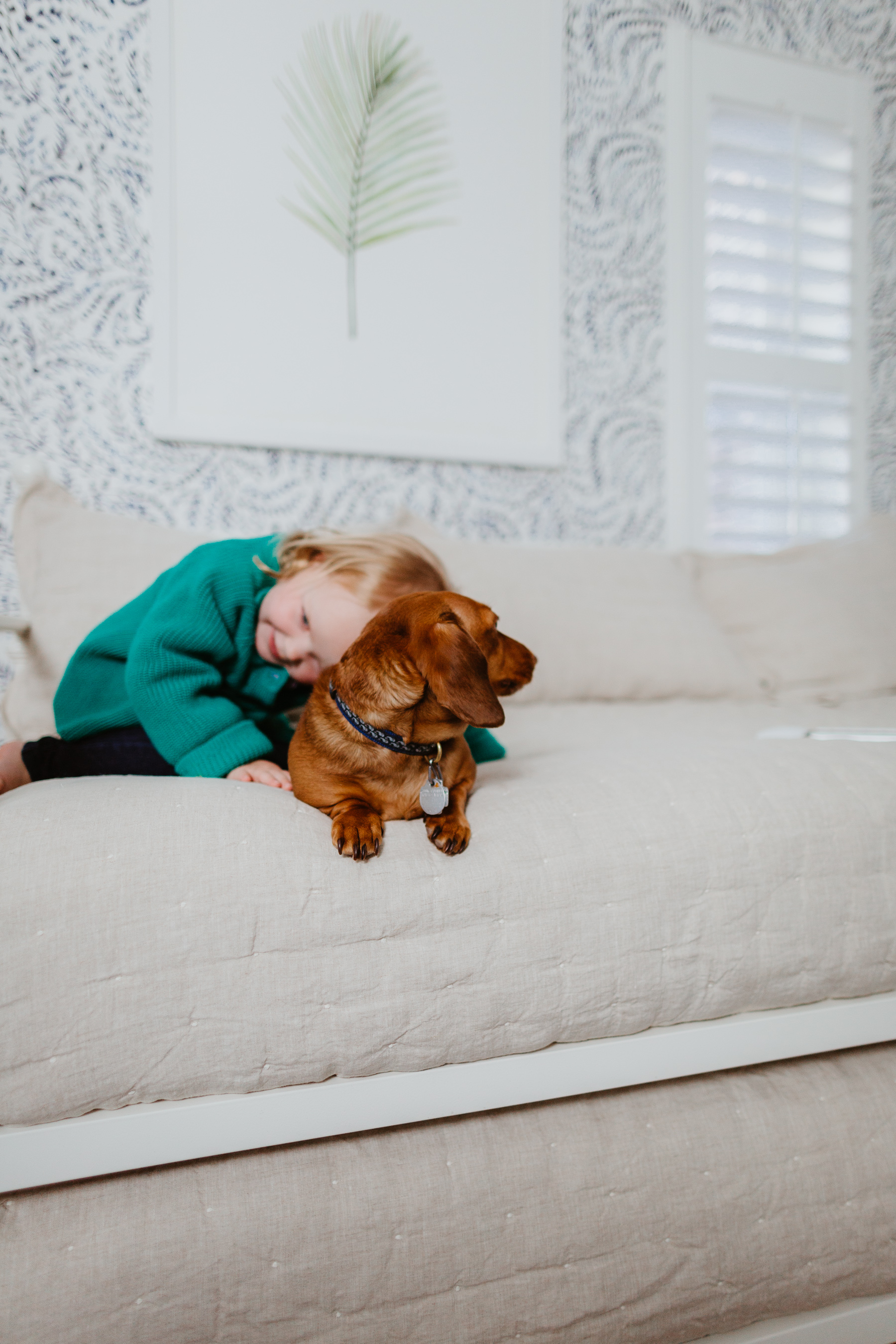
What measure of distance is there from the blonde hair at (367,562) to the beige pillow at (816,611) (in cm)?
98

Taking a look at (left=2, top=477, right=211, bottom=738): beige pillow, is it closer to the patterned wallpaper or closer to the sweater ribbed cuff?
the patterned wallpaper

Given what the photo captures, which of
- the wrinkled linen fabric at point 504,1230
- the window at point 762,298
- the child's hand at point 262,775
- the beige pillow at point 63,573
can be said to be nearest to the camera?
the wrinkled linen fabric at point 504,1230

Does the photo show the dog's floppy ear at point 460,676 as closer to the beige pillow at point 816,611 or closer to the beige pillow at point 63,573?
the beige pillow at point 63,573

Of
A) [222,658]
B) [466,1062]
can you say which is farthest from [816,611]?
[466,1062]

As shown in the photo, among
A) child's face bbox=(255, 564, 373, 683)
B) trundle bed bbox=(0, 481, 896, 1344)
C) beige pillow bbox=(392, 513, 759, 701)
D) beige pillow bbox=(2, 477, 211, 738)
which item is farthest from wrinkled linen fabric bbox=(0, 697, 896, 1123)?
beige pillow bbox=(392, 513, 759, 701)

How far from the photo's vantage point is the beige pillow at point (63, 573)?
1356 millimetres

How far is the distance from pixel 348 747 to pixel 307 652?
35 cm

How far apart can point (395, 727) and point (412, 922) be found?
7.4 inches

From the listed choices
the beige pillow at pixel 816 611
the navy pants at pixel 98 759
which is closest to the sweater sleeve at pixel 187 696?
the navy pants at pixel 98 759

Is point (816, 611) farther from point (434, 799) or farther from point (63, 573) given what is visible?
point (63, 573)

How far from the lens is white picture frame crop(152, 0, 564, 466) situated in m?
1.89

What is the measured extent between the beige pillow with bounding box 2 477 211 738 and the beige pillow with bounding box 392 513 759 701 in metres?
A: 0.56

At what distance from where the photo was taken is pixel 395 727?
78 centimetres

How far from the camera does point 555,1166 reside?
2.36 ft
